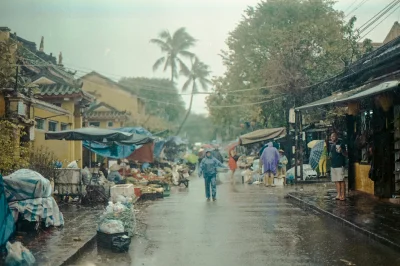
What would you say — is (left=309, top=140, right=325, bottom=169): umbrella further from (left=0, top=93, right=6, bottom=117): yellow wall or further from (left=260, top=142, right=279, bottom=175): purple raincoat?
(left=0, top=93, right=6, bottom=117): yellow wall

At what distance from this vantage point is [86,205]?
49.6 feet

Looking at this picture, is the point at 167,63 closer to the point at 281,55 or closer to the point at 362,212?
the point at 281,55

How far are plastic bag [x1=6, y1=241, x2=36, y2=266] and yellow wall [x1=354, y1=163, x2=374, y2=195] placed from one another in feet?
38.7

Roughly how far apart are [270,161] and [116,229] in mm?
14957

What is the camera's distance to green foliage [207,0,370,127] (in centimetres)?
2644

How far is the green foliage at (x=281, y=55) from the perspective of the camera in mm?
26438

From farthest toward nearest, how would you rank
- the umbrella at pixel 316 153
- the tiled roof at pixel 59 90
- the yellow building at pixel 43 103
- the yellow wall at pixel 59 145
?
the umbrella at pixel 316 153 < the tiled roof at pixel 59 90 < the yellow wall at pixel 59 145 < the yellow building at pixel 43 103

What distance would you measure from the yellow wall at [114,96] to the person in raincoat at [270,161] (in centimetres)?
2964

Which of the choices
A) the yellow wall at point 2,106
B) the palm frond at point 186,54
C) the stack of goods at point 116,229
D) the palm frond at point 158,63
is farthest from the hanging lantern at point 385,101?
the palm frond at point 158,63

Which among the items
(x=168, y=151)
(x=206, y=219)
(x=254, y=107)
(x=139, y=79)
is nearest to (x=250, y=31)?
(x=254, y=107)

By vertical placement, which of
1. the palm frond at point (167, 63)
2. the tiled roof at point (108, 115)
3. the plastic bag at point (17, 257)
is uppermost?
the palm frond at point (167, 63)

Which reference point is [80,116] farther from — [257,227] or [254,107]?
[257,227]

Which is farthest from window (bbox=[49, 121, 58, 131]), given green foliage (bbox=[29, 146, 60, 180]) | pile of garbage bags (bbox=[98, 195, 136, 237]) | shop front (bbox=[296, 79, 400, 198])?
pile of garbage bags (bbox=[98, 195, 136, 237])

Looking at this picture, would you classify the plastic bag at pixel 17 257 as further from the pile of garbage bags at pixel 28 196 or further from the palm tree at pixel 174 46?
the palm tree at pixel 174 46
